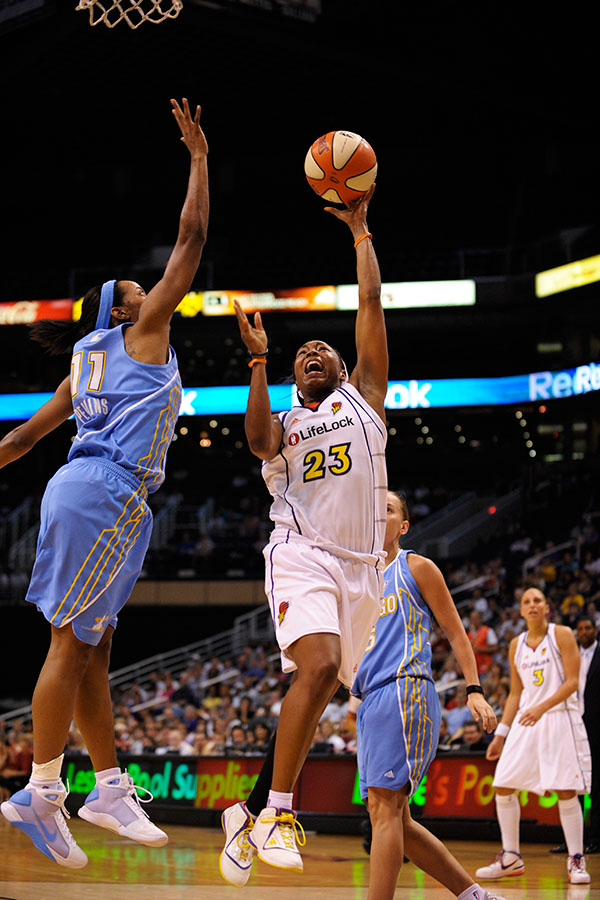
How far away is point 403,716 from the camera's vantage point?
5.33 m

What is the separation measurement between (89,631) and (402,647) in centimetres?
172

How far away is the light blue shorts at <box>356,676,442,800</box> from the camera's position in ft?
17.1

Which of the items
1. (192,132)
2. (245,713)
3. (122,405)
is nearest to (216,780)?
(245,713)

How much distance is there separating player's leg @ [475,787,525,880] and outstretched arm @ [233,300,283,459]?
4724 millimetres

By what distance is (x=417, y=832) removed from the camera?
5.29 m

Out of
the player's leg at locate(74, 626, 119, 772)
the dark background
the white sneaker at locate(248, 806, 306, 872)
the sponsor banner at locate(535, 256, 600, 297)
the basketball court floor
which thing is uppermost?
the dark background

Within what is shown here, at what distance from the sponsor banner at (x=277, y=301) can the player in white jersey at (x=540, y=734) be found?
18.5 metres

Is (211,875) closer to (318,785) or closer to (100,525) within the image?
(318,785)

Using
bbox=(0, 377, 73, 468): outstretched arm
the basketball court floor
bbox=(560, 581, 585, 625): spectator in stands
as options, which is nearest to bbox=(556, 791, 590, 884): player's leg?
the basketball court floor

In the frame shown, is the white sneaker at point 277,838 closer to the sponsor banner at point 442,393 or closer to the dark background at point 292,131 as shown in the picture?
the dark background at point 292,131

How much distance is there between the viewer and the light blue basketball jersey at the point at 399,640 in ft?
18.0

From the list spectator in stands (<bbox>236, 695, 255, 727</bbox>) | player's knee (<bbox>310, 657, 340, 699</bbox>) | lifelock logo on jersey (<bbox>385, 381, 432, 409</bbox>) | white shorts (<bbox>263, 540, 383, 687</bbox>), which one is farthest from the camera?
lifelock logo on jersey (<bbox>385, 381, 432, 409</bbox>)

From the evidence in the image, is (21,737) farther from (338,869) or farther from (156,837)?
(156,837)

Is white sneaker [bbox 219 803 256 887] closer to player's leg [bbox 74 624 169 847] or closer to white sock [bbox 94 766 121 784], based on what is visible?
player's leg [bbox 74 624 169 847]
